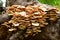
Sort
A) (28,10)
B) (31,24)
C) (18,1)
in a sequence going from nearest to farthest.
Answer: (31,24)
(28,10)
(18,1)

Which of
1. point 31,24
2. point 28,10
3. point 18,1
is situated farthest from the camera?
point 18,1

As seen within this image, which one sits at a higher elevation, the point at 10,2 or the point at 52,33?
the point at 10,2

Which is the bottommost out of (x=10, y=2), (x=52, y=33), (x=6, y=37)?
(x=6, y=37)

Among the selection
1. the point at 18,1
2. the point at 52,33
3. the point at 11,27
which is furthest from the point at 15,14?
the point at 18,1

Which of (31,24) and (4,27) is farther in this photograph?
(4,27)

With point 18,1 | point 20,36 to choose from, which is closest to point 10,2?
point 18,1

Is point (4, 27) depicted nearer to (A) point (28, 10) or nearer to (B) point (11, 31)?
(B) point (11, 31)
